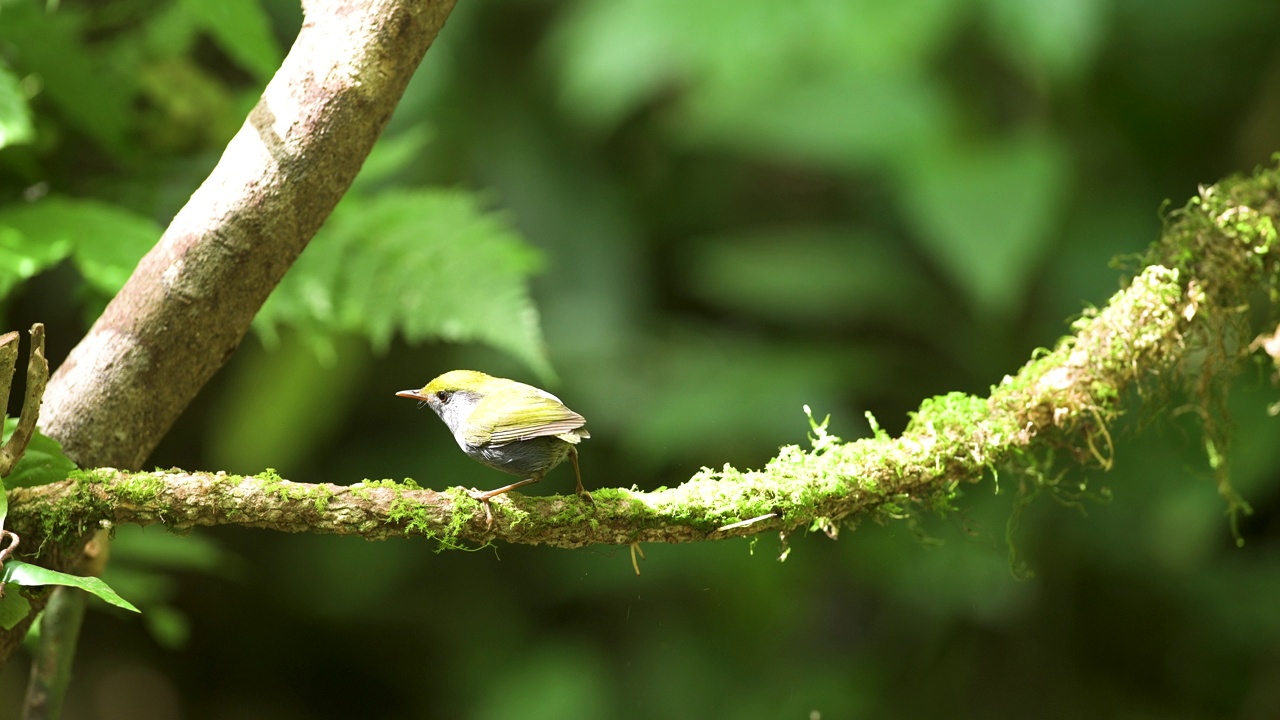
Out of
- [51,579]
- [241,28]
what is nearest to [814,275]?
[241,28]

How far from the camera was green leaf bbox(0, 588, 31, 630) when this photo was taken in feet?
3.54

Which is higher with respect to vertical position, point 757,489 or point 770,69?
point 770,69

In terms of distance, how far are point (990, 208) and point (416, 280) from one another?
1.89 meters

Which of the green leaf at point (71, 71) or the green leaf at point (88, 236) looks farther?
the green leaf at point (71, 71)

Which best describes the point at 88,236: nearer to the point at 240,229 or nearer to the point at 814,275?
the point at 240,229

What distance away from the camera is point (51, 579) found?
39.6 inches

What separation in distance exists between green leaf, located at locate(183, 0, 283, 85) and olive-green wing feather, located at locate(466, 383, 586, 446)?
116cm

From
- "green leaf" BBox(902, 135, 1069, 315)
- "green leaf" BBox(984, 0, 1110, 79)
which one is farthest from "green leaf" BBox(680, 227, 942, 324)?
"green leaf" BBox(984, 0, 1110, 79)

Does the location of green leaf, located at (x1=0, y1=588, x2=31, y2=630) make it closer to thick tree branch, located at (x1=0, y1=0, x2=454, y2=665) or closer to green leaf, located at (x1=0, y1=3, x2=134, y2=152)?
thick tree branch, located at (x1=0, y1=0, x2=454, y2=665)

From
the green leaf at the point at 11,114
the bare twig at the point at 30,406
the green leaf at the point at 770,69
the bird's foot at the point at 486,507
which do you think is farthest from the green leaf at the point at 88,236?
the green leaf at the point at 770,69

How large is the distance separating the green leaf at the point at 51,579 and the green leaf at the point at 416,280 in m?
1.04

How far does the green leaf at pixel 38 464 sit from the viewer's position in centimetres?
115

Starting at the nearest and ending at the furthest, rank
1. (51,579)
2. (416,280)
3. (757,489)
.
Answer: (51,579) < (757,489) < (416,280)

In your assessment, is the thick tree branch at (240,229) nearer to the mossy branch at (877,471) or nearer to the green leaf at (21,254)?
the mossy branch at (877,471)
